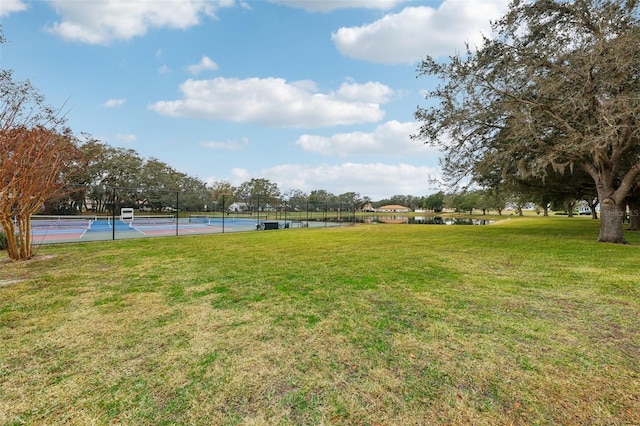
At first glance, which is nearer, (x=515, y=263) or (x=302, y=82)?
(x=515, y=263)

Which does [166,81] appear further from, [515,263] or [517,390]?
[517,390]

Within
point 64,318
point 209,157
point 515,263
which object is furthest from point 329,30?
point 209,157

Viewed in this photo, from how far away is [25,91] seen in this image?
6.01 m

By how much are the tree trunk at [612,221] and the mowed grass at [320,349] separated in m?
6.26

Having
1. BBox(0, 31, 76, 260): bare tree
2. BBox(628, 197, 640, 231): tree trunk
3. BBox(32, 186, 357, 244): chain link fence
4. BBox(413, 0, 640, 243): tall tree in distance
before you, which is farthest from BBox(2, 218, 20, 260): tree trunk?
BBox(628, 197, 640, 231): tree trunk

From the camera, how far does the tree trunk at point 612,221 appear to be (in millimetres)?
9258

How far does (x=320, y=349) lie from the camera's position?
2291mm

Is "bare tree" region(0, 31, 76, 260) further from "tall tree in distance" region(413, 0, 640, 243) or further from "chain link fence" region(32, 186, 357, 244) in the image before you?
"tall tree in distance" region(413, 0, 640, 243)

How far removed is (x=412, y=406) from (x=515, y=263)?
225 inches

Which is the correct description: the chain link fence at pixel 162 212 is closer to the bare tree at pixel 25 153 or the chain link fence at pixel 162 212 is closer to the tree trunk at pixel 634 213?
the bare tree at pixel 25 153

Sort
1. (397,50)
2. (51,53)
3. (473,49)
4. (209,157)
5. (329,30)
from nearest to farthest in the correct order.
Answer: (473,49) < (51,53) < (397,50) < (329,30) < (209,157)

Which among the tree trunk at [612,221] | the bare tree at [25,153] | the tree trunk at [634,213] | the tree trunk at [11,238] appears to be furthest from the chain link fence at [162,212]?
the tree trunk at [634,213]

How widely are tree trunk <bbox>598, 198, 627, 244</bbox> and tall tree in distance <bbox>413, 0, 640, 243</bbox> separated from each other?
0.03m

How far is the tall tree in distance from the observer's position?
7.43 meters
